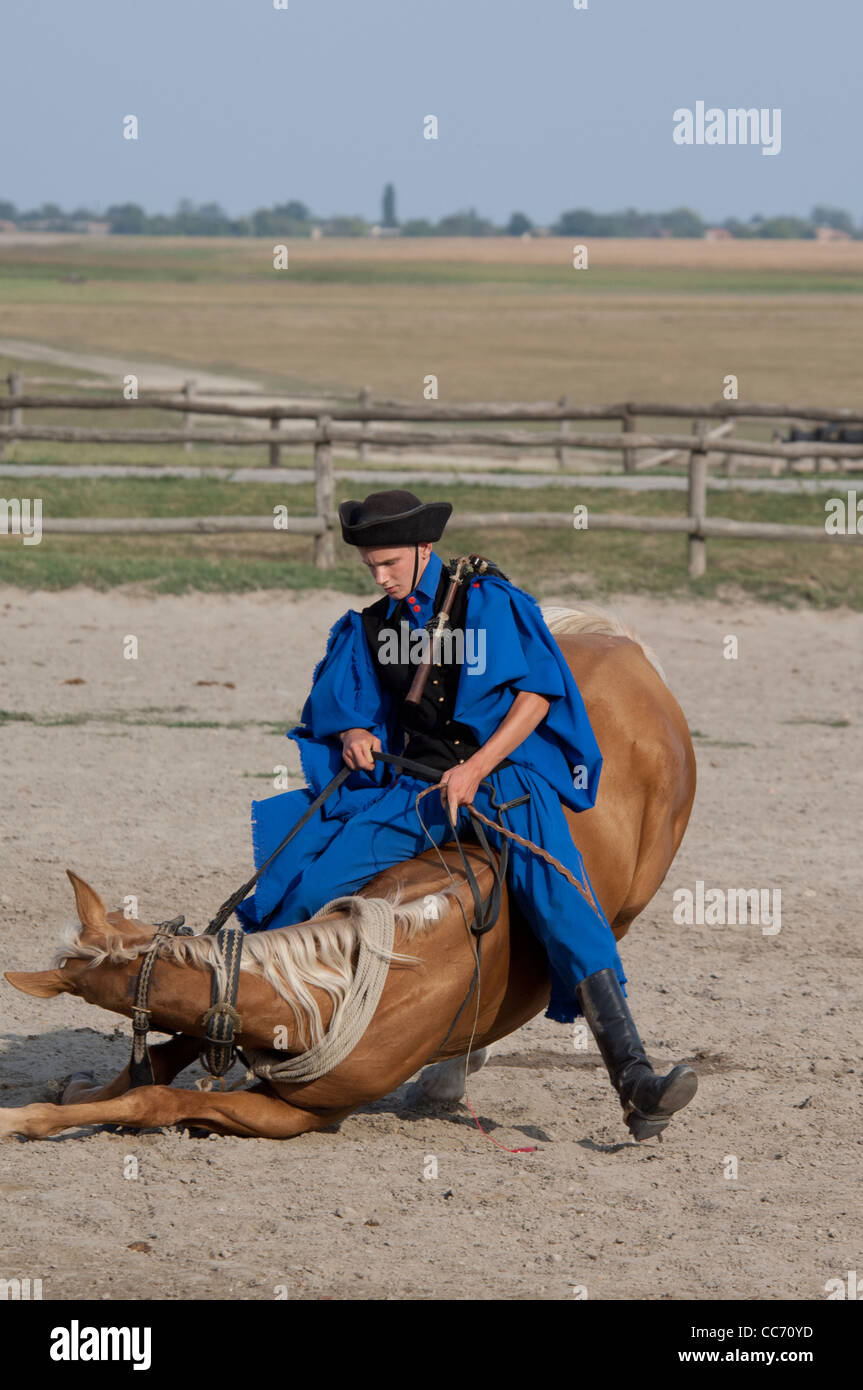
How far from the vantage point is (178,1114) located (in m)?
4.02

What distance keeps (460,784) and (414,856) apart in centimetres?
28

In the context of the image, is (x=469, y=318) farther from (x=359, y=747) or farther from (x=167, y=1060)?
(x=167, y=1060)

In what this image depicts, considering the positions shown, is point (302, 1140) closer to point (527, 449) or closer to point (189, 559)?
point (189, 559)

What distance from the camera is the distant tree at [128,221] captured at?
181500 millimetres

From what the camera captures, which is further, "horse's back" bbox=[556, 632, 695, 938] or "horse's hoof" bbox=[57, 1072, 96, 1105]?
"horse's back" bbox=[556, 632, 695, 938]

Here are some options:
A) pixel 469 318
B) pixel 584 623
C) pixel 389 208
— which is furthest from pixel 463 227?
pixel 584 623

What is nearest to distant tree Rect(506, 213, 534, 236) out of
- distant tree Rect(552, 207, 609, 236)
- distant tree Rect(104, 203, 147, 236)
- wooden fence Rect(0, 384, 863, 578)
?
distant tree Rect(552, 207, 609, 236)

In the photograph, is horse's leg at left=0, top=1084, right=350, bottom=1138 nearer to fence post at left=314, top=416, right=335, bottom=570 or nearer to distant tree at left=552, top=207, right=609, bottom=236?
fence post at left=314, top=416, right=335, bottom=570

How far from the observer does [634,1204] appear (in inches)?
158

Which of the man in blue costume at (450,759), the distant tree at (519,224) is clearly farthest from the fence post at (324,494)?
the distant tree at (519,224)

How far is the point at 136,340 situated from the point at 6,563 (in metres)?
41.6

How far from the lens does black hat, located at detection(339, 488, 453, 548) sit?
4.29m

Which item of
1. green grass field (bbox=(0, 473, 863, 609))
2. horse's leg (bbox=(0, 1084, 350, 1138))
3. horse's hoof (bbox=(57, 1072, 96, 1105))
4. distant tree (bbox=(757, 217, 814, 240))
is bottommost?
horse's hoof (bbox=(57, 1072, 96, 1105))

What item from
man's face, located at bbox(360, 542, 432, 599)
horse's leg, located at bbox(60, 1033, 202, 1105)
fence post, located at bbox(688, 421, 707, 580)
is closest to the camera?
horse's leg, located at bbox(60, 1033, 202, 1105)
